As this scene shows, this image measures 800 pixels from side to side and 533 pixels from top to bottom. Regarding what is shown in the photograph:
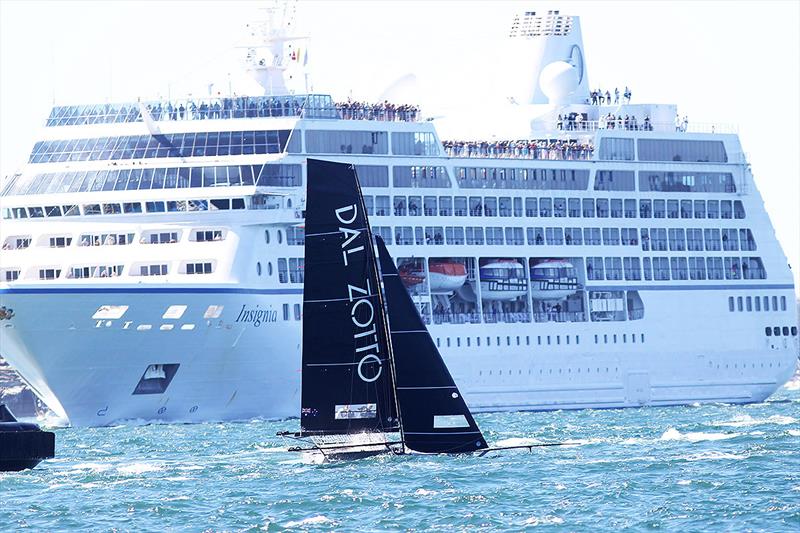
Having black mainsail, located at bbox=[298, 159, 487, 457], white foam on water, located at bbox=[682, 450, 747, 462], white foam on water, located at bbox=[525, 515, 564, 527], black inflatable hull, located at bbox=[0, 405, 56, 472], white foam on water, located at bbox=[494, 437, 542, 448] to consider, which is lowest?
white foam on water, located at bbox=[525, 515, 564, 527]

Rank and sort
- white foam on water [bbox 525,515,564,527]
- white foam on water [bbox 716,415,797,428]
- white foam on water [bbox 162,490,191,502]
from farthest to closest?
white foam on water [bbox 716,415,797,428] → white foam on water [bbox 162,490,191,502] → white foam on water [bbox 525,515,564,527]

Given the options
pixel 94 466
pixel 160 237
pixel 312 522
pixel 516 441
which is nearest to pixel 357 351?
pixel 312 522

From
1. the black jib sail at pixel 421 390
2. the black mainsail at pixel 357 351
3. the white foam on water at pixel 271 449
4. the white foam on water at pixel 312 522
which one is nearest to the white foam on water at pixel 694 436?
the white foam on water at pixel 271 449

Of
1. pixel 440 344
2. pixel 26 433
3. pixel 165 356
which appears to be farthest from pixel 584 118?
Result: pixel 26 433

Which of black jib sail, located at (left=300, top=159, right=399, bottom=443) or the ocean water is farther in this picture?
black jib sail, located at (left=300, top=159, right=399, bottom=443)

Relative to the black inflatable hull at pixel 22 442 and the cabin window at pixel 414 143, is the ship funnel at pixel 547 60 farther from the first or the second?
the black inflatable hull at pixel 22 442

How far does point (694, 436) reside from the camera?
53938 mm

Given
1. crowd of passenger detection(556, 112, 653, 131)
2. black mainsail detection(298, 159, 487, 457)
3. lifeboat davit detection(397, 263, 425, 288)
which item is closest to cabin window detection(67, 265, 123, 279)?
lifeboat davit detection(397, 263, 425, 288)

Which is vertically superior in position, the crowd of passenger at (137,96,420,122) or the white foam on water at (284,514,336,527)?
the crowd of passenger at (137,96,420,122)

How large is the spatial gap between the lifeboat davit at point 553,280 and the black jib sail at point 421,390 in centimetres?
3190

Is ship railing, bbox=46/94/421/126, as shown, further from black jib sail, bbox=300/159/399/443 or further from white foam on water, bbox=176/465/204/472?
black jib sail, bbox=300/159/399/443

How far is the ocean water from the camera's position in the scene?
35750 mm

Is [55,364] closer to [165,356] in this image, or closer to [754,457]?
[165,356]

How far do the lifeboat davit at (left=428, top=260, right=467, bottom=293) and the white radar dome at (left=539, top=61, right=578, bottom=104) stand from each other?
38.0 feet
